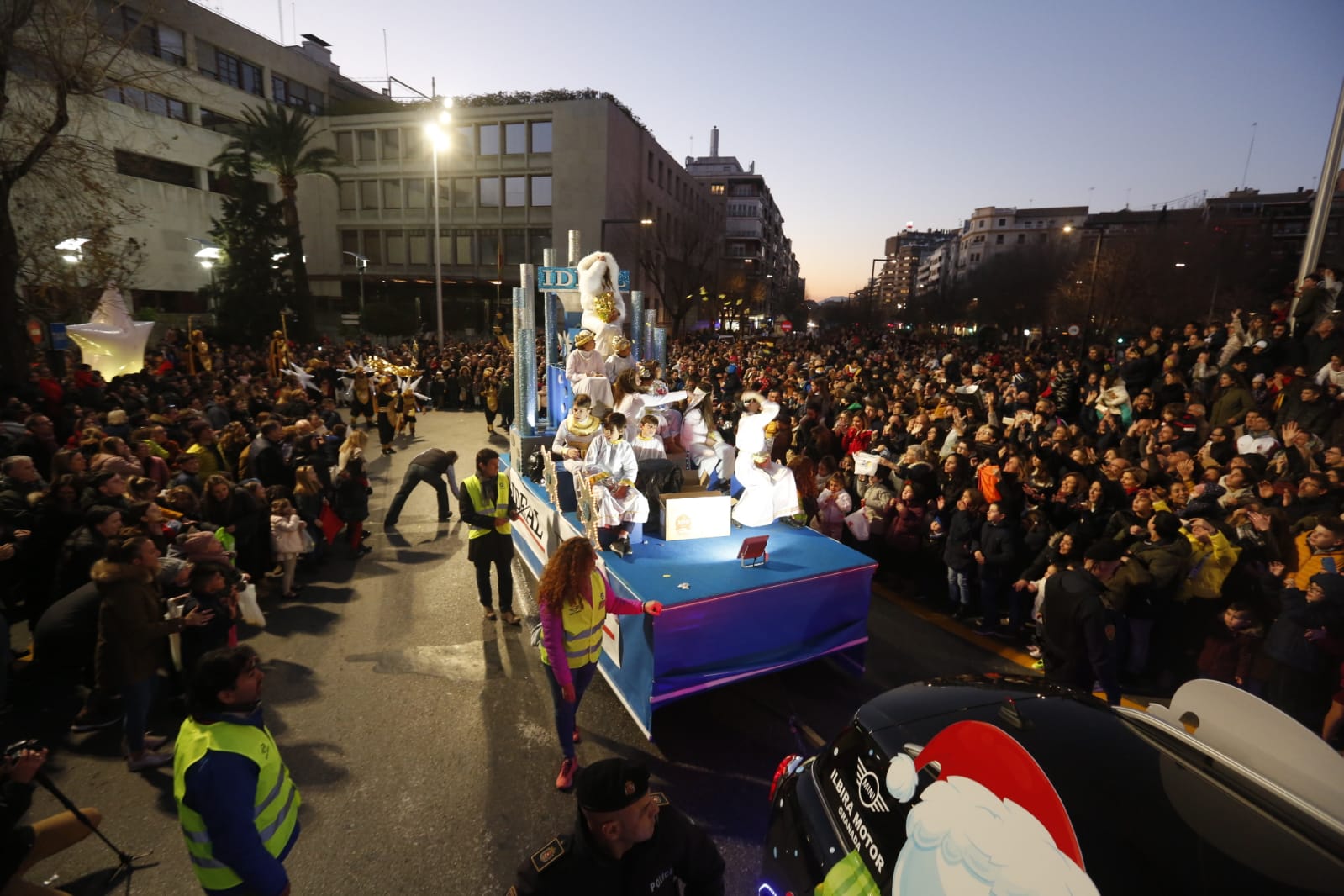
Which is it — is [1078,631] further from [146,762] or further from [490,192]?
[490,192]

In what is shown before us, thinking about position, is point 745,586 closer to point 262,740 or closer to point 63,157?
point 262,740

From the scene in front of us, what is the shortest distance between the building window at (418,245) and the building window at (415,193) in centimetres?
161

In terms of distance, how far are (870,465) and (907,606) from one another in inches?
72.9

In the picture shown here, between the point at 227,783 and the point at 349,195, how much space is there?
154 ft

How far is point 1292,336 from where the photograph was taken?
31.3ft

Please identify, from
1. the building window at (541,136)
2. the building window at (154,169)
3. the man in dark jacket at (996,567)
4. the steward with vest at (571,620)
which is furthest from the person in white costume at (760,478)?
the building window at (541,136)

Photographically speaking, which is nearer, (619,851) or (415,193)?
(619,851)

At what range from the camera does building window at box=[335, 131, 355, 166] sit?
40094 millimetres

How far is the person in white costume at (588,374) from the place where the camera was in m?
8.43

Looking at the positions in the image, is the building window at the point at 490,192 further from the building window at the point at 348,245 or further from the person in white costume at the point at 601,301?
the person in white costume at the point at 601,301

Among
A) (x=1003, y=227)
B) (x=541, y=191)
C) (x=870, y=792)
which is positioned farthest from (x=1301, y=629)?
(x=1003, y=227)

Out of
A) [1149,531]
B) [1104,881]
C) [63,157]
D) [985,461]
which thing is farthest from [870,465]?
[63,157]

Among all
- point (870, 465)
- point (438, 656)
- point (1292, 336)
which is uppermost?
point (1292, 336)

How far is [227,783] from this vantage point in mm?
2387
